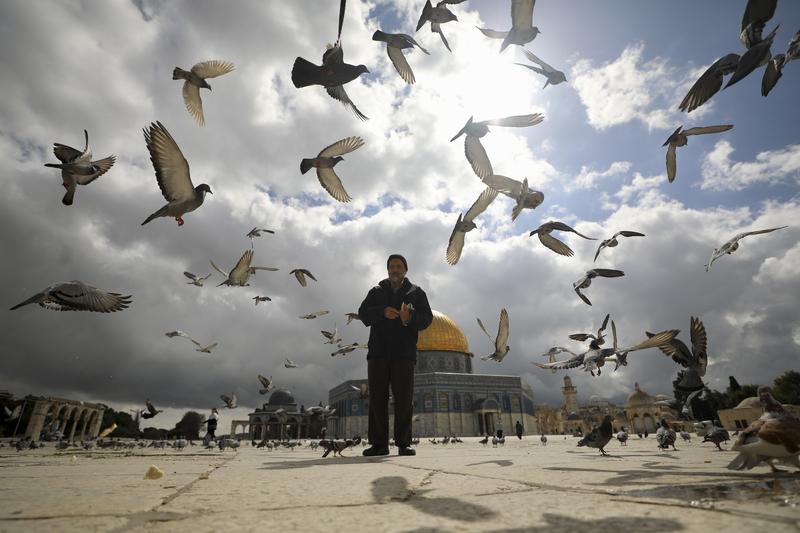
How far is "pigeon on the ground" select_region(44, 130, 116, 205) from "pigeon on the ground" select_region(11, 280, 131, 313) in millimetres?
1501

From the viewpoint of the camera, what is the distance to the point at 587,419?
205 ft

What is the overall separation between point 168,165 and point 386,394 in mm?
3288

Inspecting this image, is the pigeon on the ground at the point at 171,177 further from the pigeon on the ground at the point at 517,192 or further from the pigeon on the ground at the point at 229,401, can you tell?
the pigeon on the ground at the point at 229,401

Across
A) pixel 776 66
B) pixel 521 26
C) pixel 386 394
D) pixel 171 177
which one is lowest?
pixel 386 394

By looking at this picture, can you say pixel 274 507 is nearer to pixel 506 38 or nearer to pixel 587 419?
pixel 506 38

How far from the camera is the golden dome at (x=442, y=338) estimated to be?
4600 cm

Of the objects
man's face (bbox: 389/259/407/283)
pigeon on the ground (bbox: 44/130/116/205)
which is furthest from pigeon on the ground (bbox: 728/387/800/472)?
pigeon on the ground (bbox: 44/130/116/205)

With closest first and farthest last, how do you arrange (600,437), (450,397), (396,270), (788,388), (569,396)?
(396,270) → (600,437) → (788,388) → (450,397) → (569,396)

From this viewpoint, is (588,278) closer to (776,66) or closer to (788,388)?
(776,66)

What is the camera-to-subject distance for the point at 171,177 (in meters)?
4.23

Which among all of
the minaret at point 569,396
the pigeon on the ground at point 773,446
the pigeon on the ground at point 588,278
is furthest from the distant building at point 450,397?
the pigeon on the ground at point 773,446

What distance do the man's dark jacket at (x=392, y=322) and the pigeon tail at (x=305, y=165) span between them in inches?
A: 81.7

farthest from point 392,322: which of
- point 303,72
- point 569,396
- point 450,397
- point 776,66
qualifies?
point 569,396

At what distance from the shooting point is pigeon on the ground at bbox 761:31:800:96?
3.17 metres
